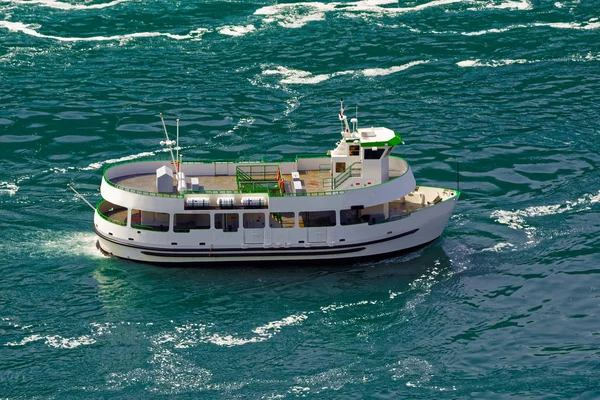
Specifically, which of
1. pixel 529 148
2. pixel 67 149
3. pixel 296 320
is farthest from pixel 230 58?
pixel 296 320

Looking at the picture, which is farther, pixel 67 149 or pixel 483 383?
pixel 67 149

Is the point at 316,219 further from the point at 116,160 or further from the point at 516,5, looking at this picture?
the point at 516,5

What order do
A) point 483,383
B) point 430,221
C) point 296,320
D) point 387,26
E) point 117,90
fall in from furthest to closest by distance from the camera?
point 387,26
point 117,90
point 430,221
point 296,320
point 483,383

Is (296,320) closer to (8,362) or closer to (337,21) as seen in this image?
(8,362)

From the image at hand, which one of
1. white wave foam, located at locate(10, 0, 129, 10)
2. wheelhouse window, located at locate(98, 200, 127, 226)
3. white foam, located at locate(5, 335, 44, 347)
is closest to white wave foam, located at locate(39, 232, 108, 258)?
wheelhouse window, located at locate(98, 200, 127, 226)

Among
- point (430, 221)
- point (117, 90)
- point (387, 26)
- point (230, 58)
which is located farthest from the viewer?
point (387, 26)

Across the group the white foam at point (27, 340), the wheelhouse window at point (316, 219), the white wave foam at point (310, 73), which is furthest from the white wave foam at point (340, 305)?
the white wave foam at point (310, 73)

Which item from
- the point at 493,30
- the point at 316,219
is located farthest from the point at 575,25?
the point at 316,219
